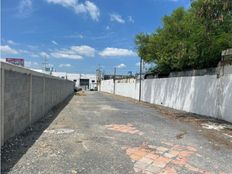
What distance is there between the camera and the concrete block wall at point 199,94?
1121 centimetres

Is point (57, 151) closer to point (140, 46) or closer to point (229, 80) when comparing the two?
point (229, 80)

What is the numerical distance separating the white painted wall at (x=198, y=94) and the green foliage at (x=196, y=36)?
1440mm

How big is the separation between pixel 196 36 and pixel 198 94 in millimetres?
3250

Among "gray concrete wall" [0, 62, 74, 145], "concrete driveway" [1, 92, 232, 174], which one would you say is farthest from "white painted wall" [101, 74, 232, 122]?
"gray concrete wall" [0, 62, 74, 145]

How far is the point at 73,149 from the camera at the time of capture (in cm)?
578

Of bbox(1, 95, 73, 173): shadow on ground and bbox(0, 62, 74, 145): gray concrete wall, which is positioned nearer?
bbox(1, 95, 73, 173): shadow on ground

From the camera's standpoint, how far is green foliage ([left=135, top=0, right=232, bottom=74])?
10.0 metres

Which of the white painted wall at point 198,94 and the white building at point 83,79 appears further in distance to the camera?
the white building at point 83,79

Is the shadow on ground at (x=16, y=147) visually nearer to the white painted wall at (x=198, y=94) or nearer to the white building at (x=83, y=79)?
the white painted wall at (x=198, y=94)

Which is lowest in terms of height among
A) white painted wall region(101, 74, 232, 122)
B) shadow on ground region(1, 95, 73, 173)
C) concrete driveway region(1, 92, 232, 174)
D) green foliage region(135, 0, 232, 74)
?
concrete driveway region(1, 92, 232, 174)

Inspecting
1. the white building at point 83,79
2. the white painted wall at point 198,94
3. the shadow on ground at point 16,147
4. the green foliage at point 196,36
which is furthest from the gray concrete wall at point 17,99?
the white building at point 83,79

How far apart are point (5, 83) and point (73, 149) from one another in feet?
6.73

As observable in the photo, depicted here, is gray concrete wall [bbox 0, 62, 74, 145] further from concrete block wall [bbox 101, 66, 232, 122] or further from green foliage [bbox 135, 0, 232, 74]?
concrete block wall [bbox 101, 66, 232, 122]

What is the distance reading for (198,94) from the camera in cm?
1394
